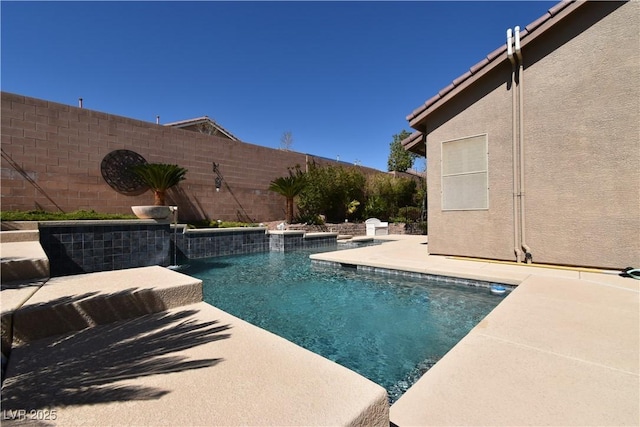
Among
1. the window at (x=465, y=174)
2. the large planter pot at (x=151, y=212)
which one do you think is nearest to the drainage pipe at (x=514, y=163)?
the window at (x=465, y=174)

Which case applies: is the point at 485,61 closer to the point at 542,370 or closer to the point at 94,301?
Result: the point at 542,370

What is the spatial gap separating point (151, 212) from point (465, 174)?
993 cm

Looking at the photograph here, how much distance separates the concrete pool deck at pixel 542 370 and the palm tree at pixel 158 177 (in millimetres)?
13566

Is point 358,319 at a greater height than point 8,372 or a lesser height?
lesser

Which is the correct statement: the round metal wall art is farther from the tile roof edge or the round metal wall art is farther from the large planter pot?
the tile roof edge

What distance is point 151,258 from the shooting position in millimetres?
8562

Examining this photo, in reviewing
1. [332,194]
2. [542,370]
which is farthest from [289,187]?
[542,370]

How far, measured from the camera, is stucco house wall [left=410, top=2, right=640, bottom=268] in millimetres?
5465

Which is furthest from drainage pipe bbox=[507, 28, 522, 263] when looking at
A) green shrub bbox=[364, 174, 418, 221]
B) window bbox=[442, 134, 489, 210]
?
green shrub bbox=[364, 174, 418, 221]

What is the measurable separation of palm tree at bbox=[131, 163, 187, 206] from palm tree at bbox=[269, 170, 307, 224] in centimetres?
642

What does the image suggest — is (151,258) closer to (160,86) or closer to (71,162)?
(71,162)

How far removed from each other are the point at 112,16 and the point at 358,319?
12.2 meters

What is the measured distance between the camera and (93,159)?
1184 centimetres

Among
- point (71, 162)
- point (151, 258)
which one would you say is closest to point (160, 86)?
point (71, 162)
